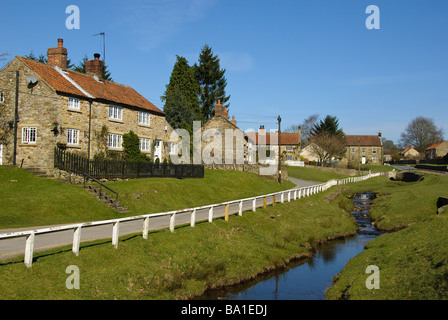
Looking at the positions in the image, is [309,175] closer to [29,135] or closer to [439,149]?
[29,135]

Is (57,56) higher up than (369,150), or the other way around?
(57,56)

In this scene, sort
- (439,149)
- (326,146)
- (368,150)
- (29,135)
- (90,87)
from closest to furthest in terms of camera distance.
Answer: (29,135)
(90,87)
(326,146)
(439,149)
(368,150)

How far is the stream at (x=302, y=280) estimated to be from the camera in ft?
46.1

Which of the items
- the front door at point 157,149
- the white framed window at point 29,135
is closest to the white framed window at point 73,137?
the white framed window at point 29,135

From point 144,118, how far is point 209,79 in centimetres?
4525

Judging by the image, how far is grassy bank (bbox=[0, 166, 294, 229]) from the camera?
20.0 metres

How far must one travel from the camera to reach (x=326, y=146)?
288ft

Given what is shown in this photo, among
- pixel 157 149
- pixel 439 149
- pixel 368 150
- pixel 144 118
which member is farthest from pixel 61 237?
pixel 439 149

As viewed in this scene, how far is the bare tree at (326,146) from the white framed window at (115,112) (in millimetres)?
59441

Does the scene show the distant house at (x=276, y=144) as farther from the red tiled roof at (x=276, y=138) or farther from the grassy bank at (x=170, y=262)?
the grassy bank at (x=170, y=262)

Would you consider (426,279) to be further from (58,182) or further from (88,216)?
(58,182)

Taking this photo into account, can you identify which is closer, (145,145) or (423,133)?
(145,145)

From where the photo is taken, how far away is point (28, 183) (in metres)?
25.7

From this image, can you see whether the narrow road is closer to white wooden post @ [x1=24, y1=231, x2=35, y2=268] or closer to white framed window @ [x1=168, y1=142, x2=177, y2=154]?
white wooden post @ [x1=24, y1=231, x2=35, y2=268]
